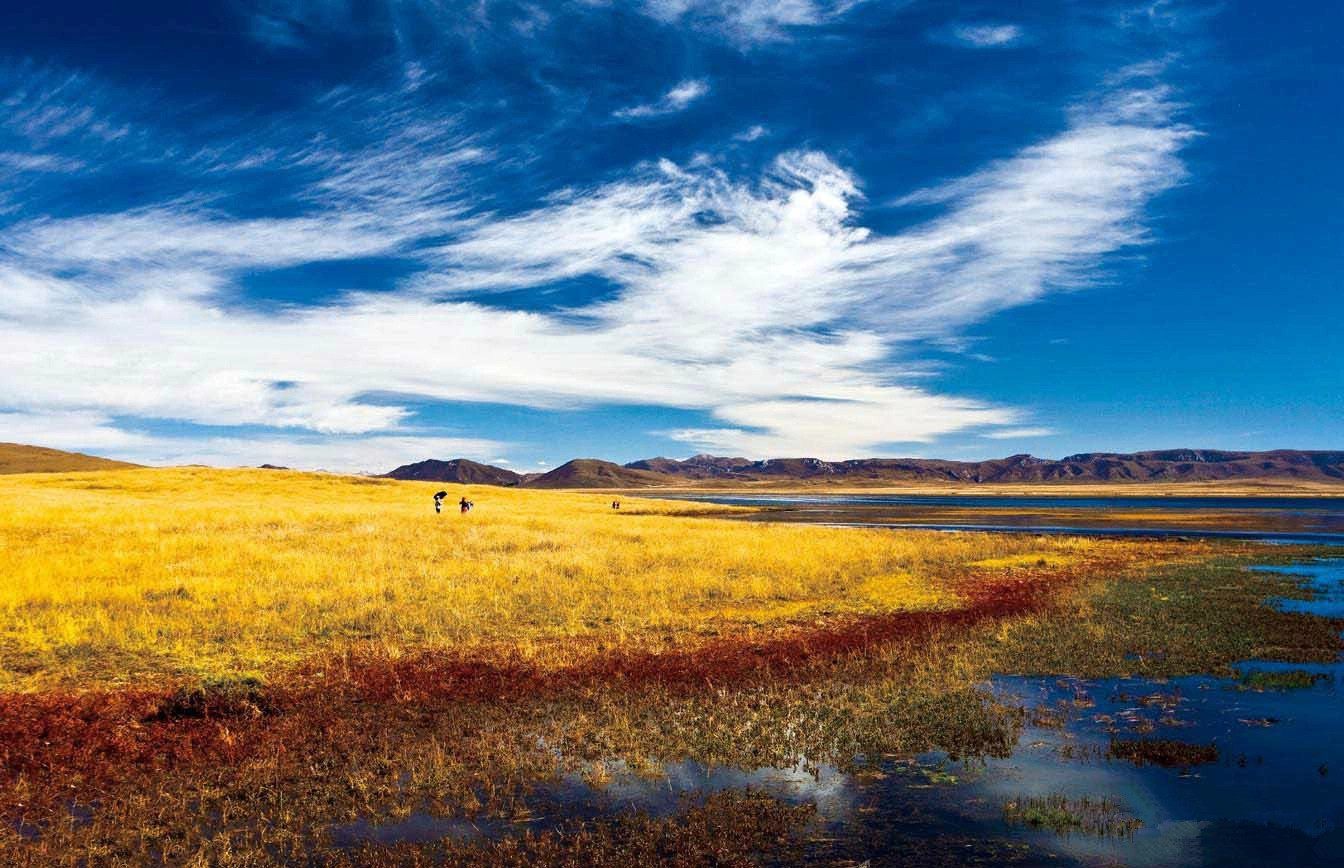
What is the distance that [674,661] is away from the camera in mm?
17031

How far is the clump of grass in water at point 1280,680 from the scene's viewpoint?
15164mm

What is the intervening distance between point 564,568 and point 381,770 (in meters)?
19.0

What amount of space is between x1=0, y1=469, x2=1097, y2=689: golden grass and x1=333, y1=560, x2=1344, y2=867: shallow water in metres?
7.83

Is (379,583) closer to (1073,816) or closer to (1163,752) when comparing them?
(1073,816)

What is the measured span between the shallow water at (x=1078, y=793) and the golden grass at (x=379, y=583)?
7.83 meters

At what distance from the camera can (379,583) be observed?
2484 centimetres

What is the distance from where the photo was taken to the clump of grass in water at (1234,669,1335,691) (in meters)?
15.2

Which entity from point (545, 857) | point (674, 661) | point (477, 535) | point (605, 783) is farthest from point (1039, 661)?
point (477, 535)

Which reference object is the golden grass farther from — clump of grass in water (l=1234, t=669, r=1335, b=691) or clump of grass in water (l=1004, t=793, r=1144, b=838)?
clump of grass in water (l=1004, t=793, r=1144, b=838)

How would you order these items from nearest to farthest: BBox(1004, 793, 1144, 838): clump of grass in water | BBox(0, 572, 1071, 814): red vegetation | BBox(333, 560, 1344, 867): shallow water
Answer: BBox(333, 560, 1344, 867): shallow water
BBox(1004, 793, 1144, 838): clump of grass in water
BBox(0, 572, 1071, 814): red vegetation

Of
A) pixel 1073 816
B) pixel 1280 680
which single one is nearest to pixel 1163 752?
pixel 1073 816

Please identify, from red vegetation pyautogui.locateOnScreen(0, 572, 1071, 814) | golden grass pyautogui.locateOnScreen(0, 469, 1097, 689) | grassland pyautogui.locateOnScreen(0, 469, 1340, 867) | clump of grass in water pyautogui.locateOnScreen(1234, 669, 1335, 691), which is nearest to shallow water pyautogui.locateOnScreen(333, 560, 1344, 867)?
grassland pyautogui.locateOnScreen(0, 469, 1340, 867)

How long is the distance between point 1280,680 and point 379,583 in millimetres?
23715

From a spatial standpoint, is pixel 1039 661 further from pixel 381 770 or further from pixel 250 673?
pixel 250 673
